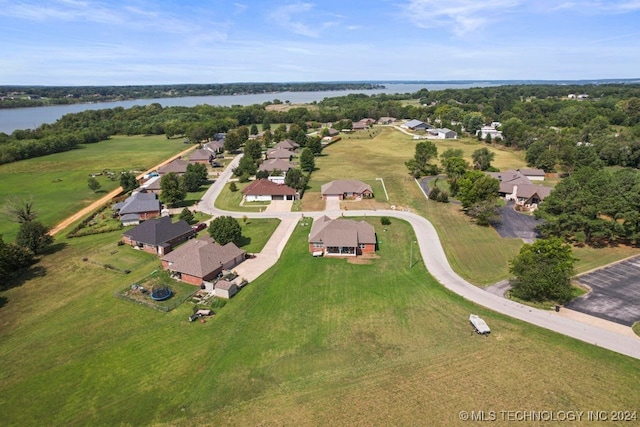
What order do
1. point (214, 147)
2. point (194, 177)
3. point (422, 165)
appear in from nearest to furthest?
point (194, 177) < point (422, 165) < point (214, 147)

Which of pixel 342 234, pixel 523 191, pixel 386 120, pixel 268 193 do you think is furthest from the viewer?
pixel 386 120

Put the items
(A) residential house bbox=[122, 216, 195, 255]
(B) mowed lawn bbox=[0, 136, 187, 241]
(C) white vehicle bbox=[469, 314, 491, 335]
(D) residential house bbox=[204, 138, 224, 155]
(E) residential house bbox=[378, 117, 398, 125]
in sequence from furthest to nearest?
(E) residential house bbox=[378, 117, 398, 125] < (D) residential house bbox=[204, 138, 224, 155] < (B) mowed lawn bbox=[0, 136, 187, 241] < (A) residential house bbox=[122, 216, 195, 255] < (C) white vehicle bbox=[469, 314, 491, 335]

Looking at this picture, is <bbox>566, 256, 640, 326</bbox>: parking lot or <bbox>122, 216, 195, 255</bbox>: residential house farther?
<bbox>122, 216, 195, 255</bbox>: residential house

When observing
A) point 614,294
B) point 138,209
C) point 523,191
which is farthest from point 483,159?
point 138,209

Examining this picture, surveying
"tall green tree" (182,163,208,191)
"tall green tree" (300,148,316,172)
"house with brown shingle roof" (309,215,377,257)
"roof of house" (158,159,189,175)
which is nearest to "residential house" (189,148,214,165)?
"roof of house" (158,159,189,175)

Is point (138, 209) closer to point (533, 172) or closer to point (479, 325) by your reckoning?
point (479, 325)

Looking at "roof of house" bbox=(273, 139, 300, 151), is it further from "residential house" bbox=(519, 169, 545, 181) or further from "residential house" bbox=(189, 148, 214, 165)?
"residential house" bbox=(519, 169, 545, 181)

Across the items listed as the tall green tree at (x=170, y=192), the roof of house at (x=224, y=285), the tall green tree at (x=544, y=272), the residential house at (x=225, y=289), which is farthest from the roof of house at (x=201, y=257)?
the tall green tree at (x=544, y=272)

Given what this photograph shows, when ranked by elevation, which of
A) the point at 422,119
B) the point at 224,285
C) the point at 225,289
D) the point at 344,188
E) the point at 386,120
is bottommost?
the point at 225,289
